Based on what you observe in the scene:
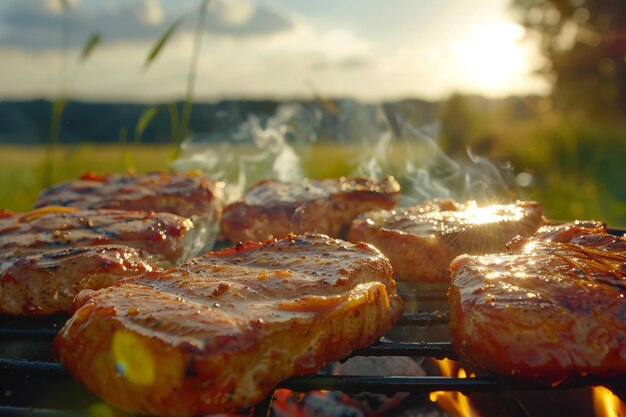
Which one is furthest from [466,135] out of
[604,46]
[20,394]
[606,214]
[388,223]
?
[20,394]

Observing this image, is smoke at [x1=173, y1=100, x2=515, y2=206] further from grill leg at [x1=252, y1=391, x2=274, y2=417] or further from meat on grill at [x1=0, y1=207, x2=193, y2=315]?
grill leg at [x1=252, y1=391, x2=274, y2=417]

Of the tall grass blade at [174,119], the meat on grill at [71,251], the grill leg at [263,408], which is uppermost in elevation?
the tall grass blade at [174,119]

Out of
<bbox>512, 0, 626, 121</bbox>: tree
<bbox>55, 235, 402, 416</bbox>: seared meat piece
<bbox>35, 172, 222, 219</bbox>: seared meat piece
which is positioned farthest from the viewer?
<bbox>512, 0, 626, 121</bbox>: tree

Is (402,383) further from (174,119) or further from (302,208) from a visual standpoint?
(174,119)

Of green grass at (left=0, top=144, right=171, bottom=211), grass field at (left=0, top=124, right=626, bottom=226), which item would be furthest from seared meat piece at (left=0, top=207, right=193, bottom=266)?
green grass at (left=0, top=144, right=171, bottom=211)

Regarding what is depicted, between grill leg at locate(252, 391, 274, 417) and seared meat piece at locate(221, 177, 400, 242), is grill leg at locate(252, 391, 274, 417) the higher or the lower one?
the lower one

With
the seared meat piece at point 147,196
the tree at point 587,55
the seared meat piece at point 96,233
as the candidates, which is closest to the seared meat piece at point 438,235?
the seared meat piece at point 96,233

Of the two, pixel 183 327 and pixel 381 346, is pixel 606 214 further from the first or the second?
pixel 183 327

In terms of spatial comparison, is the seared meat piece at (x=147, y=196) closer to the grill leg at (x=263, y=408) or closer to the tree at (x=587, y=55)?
the grill leg at (x=263, y=408)
